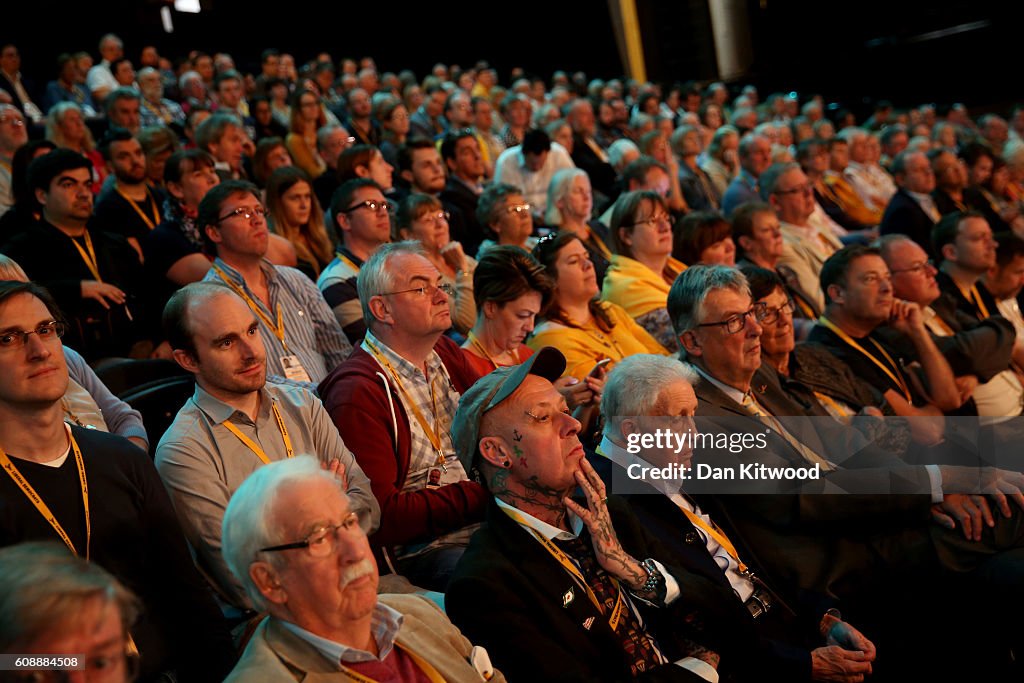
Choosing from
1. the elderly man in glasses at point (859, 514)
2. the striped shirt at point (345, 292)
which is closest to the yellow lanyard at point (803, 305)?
the elderly man in glasses at point (859, 514)

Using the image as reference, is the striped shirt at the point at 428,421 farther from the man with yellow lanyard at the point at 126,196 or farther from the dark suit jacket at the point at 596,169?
Answer: the dark suit jacket at the point at 596,169

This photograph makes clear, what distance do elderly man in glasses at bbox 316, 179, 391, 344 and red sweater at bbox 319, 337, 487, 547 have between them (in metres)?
1.07

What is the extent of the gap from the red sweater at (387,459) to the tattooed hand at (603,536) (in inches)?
19.9

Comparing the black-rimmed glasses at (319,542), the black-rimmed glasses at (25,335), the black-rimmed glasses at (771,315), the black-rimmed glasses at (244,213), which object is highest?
the black-rimmed glasses at (25,335)

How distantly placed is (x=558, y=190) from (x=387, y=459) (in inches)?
104

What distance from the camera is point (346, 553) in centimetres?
158

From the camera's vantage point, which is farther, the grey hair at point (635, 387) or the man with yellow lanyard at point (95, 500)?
the grey hair at point (635, 387)

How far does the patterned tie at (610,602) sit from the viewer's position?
1978mm

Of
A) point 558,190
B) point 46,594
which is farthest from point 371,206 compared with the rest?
point 46,594

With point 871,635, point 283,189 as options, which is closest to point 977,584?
point 871,635

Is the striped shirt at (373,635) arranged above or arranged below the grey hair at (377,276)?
below

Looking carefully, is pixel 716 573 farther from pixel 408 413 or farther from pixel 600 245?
pixel 600 245

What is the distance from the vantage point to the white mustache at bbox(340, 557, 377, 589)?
157cm

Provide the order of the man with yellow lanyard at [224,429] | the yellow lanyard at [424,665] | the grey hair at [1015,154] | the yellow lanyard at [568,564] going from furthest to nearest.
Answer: the grey hair at [1015,154] < the man with yellow lanyard at [224,429] < the yellow lanyard at [568,564] < the yellow lanyard at [424,665]
